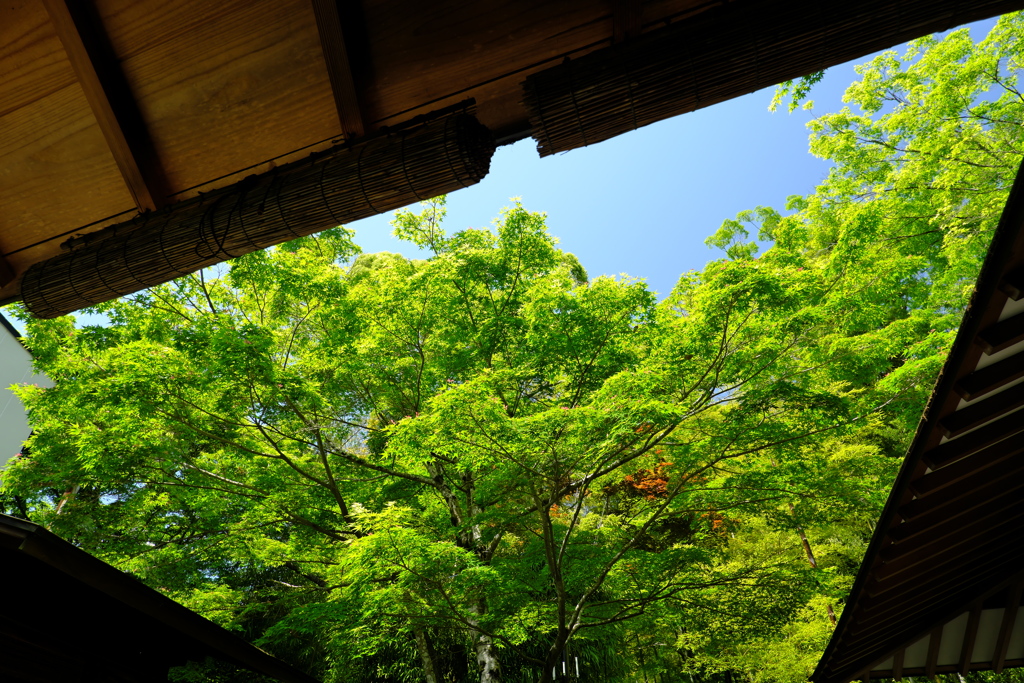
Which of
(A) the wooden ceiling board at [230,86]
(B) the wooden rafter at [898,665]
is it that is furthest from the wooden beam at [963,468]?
(A) the wooden ceiling board at [230,86]

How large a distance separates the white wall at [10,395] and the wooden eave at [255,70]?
12.8 metres

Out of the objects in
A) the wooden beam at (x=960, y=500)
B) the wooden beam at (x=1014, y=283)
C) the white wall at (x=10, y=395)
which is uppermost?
the white wall at (x=10, y=395)

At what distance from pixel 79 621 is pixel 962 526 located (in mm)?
5028

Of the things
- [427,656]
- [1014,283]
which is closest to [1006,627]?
[1014,283]

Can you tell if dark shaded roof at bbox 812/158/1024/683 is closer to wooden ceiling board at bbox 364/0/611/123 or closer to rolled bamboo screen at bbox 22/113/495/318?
wooden ceiling board at bbox 364/0/611/123

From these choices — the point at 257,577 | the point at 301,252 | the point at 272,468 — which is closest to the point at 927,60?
the point at 301,252

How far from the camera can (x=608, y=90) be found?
1.40m

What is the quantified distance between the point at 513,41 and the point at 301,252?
6.94 meters

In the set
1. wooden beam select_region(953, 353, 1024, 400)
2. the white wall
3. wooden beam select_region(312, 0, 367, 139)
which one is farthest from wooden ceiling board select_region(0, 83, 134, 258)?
the white wall

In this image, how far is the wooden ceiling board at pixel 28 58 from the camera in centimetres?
155

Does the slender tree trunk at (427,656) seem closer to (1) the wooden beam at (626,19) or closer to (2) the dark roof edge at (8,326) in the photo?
(1) the wooden beam at (626,19)

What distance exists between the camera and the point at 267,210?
1.71m

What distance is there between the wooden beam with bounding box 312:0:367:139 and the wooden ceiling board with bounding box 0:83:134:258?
82 centimetres

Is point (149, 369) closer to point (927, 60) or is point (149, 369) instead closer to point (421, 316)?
point (421, 316)
